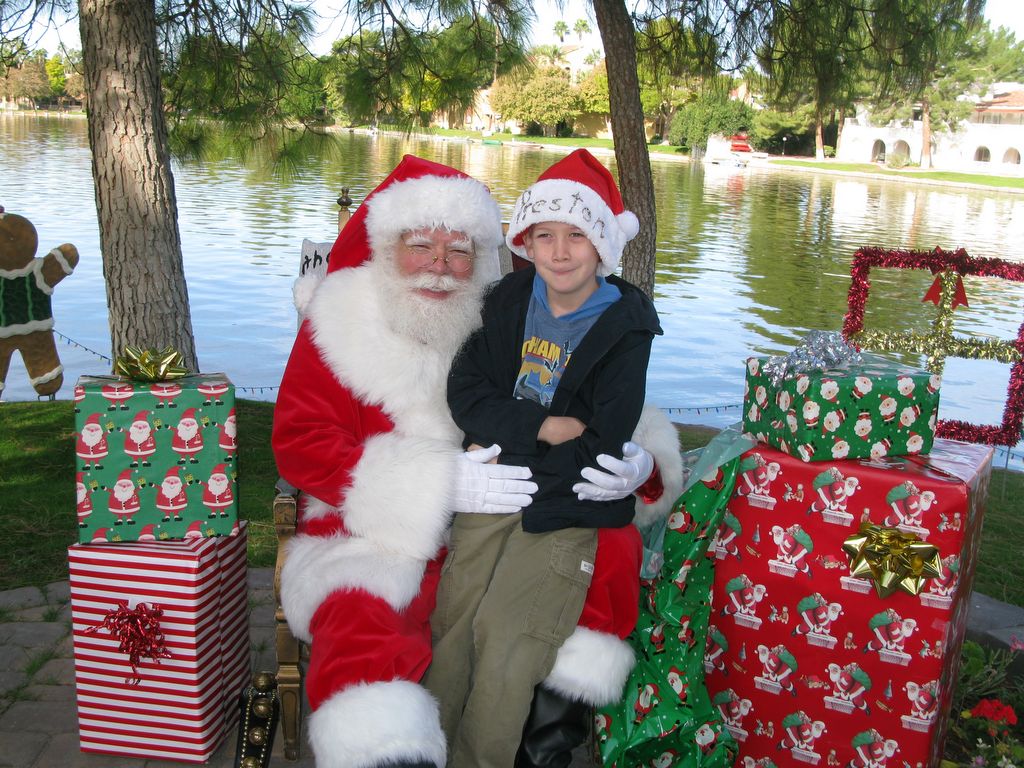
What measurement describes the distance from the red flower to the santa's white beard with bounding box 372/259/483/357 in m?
1.84

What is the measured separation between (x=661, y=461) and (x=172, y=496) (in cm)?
136

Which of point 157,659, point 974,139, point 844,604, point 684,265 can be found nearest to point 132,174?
point 157,659

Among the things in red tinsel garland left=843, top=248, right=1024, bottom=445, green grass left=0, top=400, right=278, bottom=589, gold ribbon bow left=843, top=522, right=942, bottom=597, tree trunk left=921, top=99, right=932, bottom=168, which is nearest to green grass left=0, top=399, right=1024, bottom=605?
green grass left=0, top=400, right=278, bottom=589

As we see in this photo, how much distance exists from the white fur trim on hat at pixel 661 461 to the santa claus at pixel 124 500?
138 cm

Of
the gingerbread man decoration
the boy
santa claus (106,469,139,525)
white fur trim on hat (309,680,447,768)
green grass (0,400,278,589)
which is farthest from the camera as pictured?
the gingerbread man decoration

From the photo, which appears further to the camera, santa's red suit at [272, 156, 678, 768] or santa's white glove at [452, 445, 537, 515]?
santa's white glove at [452, 445, 537, 515]

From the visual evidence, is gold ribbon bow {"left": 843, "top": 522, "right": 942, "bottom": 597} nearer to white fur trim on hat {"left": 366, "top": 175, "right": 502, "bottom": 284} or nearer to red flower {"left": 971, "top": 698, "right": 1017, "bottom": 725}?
red flower {"left": 971, "top": 698, "right": 1017, "bottom": 725}

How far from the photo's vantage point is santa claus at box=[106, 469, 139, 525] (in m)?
2.38

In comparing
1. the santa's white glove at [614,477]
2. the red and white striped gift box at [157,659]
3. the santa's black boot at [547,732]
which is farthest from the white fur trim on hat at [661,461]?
the red and white striped gift box at [157,659]

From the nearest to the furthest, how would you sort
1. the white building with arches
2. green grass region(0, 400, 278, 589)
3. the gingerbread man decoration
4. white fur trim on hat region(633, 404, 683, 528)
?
white fur trim on hat region(633, 404, 683, 528) → green grass region(0, 400, 278, 589) → the gingerbread man decoration → the white building with arches

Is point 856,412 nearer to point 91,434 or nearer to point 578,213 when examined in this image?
point 578,213

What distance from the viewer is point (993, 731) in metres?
2.51

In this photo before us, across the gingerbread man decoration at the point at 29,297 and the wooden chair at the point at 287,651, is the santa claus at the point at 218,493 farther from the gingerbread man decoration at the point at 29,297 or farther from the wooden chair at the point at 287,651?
the gingerbread man decoration at the point at 29,297

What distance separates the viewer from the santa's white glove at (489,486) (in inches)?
91.7
